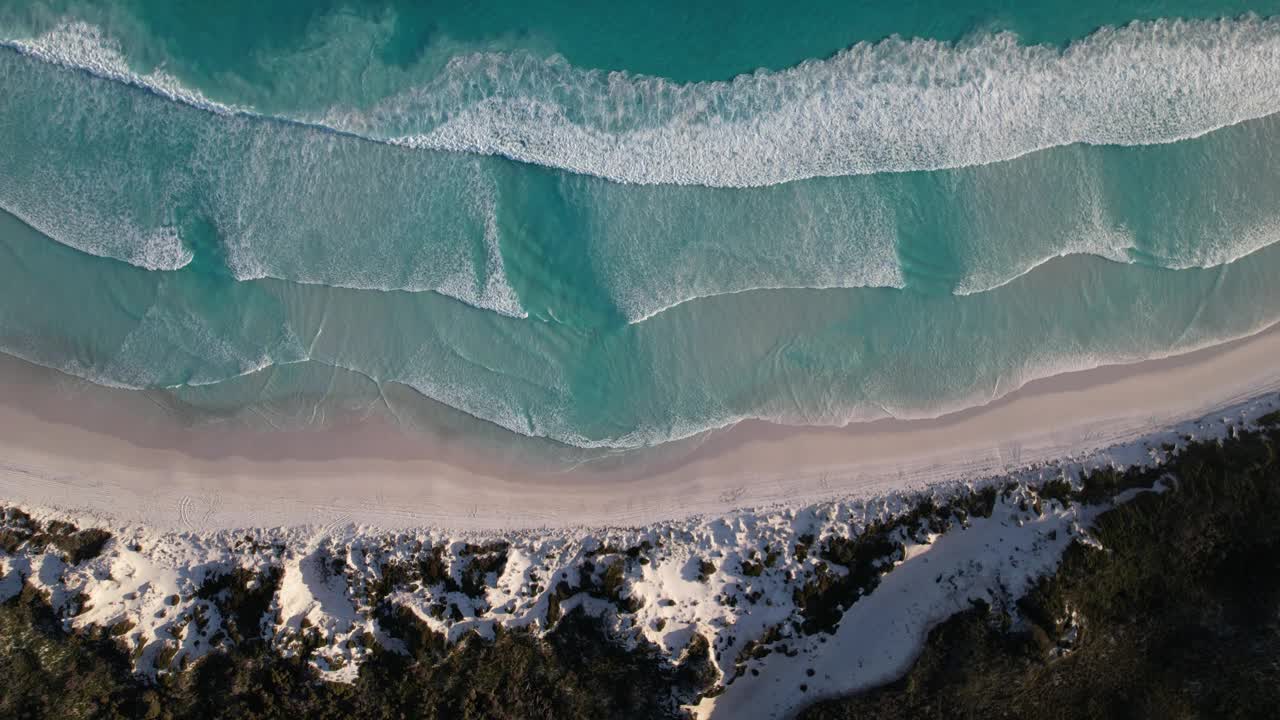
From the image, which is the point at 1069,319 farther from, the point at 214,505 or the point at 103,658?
the point at 103,658

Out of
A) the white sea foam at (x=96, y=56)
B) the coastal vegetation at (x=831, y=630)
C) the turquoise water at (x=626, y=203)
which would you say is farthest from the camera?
the turquoise water at (x=626, y=203)

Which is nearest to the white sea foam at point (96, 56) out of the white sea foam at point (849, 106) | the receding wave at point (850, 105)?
the receding wave at point (850, 105)

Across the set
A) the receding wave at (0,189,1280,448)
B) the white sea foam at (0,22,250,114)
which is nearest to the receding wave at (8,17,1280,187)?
the white sea foam at (0,22,250,114)

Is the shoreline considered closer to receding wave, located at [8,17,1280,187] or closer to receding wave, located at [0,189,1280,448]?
receding wave, located at [0,189,1280,448]

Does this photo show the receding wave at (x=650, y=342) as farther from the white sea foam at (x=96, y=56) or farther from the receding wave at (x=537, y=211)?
the white sea foam at (x=96, y=56)

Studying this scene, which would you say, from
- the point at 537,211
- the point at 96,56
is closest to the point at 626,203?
the point at 537,211

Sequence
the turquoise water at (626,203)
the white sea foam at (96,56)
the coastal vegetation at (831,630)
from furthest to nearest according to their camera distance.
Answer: the turquoise water at (626,203), the white sea foam at (96,56), the coastal vegetation at (831,630)

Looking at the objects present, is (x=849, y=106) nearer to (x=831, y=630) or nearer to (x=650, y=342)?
→ (x=650, y=342)
